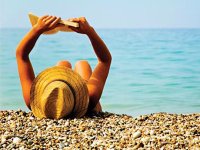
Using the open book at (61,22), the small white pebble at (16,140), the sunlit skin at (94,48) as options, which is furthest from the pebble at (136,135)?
the open book at (61,22)

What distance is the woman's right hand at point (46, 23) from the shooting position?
5836 millimetres

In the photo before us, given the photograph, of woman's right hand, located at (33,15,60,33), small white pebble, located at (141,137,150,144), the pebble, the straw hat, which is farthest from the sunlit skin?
small white pebble, located at (141,137,150,144)

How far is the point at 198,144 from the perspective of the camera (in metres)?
4.61

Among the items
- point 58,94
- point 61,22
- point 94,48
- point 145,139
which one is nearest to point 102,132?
point 145,139

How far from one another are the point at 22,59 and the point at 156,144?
7.10ft

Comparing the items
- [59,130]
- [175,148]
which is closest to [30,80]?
[59,130]

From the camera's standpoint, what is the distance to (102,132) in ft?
17.4

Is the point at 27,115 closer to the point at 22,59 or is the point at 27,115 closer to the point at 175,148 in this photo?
the point at 22,59

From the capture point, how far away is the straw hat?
5.87 metres

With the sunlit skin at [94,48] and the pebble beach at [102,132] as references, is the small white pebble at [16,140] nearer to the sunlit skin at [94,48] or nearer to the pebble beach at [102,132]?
the pebble beach at [102,132]

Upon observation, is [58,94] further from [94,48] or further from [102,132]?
[102,132]

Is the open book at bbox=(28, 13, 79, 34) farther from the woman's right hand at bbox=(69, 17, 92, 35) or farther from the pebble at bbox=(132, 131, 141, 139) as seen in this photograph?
the pebble at bbox=(132, 131, 141, 139)

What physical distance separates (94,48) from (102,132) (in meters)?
1.23

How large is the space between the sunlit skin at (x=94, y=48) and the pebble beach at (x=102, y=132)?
0.29m
